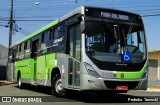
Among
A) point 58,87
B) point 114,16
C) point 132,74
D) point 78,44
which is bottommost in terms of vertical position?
point 58,87

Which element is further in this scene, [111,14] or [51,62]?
[51,62]

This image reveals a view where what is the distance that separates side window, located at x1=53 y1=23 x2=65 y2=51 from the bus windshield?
210 cm

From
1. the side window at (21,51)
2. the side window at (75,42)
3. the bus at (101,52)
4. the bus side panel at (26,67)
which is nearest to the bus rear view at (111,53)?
the bus at (101,52)

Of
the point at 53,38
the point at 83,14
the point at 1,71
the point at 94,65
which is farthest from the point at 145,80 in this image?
the point at 1,71

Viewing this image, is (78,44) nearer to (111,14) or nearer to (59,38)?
(111,14)

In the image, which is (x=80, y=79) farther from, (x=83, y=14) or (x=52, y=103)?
(x=83, y=14)

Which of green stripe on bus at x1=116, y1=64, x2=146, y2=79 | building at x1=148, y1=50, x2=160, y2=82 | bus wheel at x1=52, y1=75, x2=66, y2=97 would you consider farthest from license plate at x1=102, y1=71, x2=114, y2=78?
building at x1=148, y1=50, x2=160, y2=82

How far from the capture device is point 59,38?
606 inches

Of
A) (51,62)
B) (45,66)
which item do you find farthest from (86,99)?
(45,66)

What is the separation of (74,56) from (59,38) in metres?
2.02

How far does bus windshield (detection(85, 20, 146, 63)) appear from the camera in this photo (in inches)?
508

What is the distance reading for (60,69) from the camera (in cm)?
1496

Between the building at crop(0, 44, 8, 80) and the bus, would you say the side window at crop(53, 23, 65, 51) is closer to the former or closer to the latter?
the bus

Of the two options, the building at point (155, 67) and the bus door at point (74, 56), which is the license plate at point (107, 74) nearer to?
the bus door at point (74, 56)
